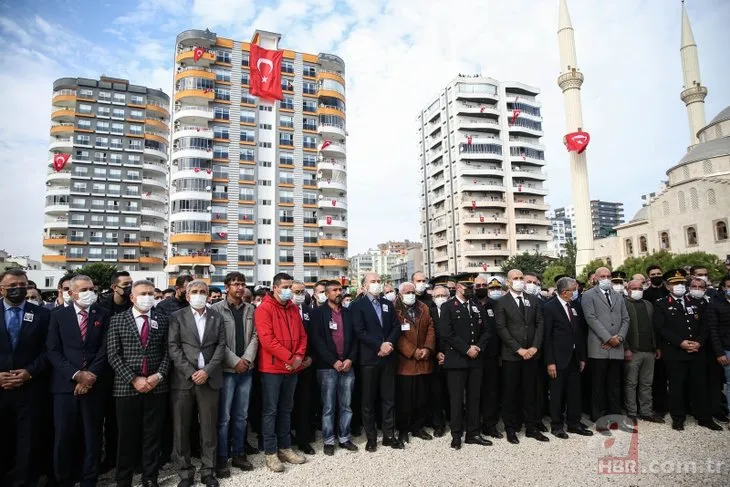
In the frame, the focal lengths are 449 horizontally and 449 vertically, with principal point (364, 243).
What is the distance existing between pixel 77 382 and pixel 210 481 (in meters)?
1.82

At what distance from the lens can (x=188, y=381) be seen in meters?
5.26

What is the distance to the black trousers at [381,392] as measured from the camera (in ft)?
20.9

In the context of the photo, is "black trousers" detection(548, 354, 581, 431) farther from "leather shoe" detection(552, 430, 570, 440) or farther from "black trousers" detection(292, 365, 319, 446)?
"black trousers" detection(292, 365, 319, 446)

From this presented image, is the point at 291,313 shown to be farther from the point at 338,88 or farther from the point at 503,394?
the point at 338,88

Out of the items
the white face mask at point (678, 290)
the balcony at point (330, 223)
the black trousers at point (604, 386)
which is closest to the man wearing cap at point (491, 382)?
the black trousers at point (604, 386)

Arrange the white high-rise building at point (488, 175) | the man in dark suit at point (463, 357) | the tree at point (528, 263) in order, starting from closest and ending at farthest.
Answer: the man in dark suit at point (463, 357) < the tree at point (528, 263) < the white high-rise building at point (488, 175)

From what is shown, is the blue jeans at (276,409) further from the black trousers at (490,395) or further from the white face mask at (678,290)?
the white face mask at (678,290)

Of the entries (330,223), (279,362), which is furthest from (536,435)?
(330,223)

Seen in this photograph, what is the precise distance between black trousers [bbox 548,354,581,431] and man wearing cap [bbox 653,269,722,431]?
1494 mm

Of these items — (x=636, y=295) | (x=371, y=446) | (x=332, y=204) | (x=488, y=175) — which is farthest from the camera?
(x=488, y=175)

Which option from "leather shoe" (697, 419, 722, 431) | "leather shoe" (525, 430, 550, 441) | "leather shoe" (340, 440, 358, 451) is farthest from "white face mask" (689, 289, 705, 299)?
"leather shoe" (340, 440, 358, 451)

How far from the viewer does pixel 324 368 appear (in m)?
6.40

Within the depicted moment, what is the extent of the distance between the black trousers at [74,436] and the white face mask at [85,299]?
0.96 m

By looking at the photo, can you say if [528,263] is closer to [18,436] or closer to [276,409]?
[276,409]
